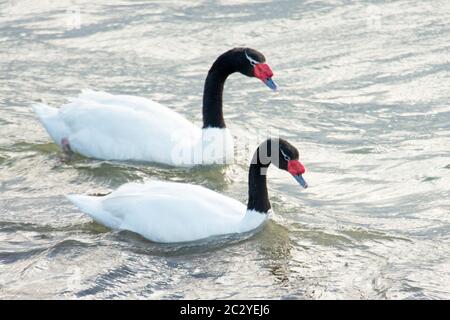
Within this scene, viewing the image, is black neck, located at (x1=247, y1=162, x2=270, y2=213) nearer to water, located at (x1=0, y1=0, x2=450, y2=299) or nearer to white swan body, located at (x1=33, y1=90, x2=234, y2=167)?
water, located at (x1=0, y1=0, x2=450, y2=299)

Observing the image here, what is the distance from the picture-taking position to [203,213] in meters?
9.19

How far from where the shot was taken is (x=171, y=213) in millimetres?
9156

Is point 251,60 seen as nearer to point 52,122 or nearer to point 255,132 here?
point 255,132

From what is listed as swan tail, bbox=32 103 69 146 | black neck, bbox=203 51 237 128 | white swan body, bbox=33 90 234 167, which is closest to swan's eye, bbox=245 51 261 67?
black neck, bbox=203 51 237 128

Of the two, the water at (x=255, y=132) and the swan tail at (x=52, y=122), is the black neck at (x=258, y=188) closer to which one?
the water at (x=255, y=132)

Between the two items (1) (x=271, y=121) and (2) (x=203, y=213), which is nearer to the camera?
(2) (x=203, y=213)

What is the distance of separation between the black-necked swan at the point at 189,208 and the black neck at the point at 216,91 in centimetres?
210

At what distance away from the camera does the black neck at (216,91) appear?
452 inches

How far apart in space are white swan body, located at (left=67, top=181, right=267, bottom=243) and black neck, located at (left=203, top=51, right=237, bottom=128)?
2086 millimetres

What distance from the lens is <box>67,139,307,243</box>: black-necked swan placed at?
9141mm

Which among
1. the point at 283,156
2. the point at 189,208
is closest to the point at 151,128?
the point at 189,208

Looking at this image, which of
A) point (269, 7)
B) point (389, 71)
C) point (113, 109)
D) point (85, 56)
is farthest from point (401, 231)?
point (269, 7)
